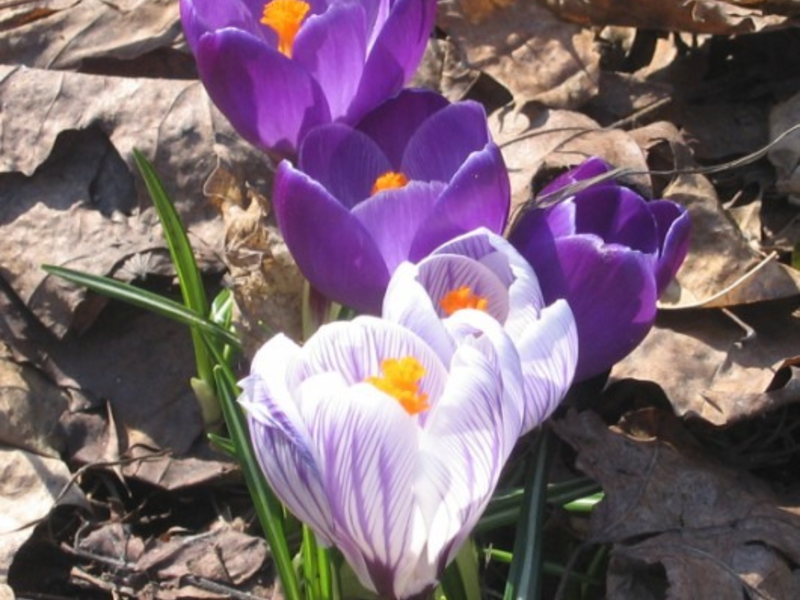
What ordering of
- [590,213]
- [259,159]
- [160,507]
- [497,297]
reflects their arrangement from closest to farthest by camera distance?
1. [497,297]
2. [590,213]
3. [160,507]
4. [259,159]

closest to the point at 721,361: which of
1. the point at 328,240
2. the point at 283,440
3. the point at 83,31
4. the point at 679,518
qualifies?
the point at 679,518

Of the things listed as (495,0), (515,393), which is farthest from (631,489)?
(495,0)

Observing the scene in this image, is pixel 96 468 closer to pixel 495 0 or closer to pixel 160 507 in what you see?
pixel 160 507

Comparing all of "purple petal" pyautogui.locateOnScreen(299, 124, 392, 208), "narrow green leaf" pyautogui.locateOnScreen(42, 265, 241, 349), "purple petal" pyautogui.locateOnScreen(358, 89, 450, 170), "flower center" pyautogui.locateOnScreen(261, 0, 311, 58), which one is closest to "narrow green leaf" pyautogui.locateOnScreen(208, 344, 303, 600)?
"narrow green leaf" pyautogui.locateOnScreen(42, 265, 241, 349)

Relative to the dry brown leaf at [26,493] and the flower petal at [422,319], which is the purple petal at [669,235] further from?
the dry brown leaf at [26,493]

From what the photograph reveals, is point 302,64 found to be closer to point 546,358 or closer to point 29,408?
point 546,358

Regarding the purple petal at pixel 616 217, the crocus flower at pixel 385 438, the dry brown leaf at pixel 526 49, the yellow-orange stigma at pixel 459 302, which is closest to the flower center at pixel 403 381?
the crocus flower at pixel 385 438
